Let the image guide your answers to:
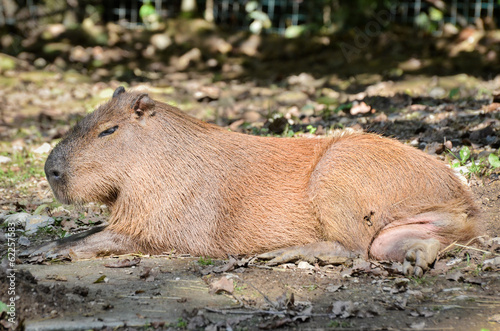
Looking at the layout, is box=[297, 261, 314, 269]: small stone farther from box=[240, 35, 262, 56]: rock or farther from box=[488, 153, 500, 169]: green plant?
box=[240, 35, 262, 56]: rock

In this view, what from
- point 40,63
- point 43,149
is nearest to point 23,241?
point 43,149

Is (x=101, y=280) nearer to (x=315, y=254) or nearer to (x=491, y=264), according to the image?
(x=315, y=254)

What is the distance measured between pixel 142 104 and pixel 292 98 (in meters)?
3.96

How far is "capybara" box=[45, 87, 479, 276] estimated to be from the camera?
348cm

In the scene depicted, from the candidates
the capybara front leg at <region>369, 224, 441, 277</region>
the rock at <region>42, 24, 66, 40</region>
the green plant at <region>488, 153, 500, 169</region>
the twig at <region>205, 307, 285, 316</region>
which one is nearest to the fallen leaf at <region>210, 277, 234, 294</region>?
the twig at <region>205, 307, 285, 316</region>

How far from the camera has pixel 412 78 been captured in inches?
311

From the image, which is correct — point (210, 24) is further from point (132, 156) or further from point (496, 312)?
point (496, 312)

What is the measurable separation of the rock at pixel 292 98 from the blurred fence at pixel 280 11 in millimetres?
3504

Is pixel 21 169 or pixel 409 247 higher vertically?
pixel 409 247

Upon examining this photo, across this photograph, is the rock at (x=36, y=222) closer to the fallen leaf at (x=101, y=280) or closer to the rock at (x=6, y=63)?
the fallen leaf at (x=101, y=280)

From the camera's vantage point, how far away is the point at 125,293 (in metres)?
2.91

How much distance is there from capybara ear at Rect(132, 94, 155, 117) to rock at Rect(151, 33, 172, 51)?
22.5 feet

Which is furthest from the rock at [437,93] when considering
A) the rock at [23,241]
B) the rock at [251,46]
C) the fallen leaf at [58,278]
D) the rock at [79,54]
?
the rock at [79,54]

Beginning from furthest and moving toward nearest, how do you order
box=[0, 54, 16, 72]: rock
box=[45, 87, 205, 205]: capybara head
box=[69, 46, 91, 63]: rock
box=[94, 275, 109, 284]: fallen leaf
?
1. box=[69, 46, 91, 63]: rock
2. box=[0, 54, 16, 72]: rock
3. box=[45, 87, 205, 205]: capybara head
4. box=[94, 275, 109, 284]: fallen leaf
